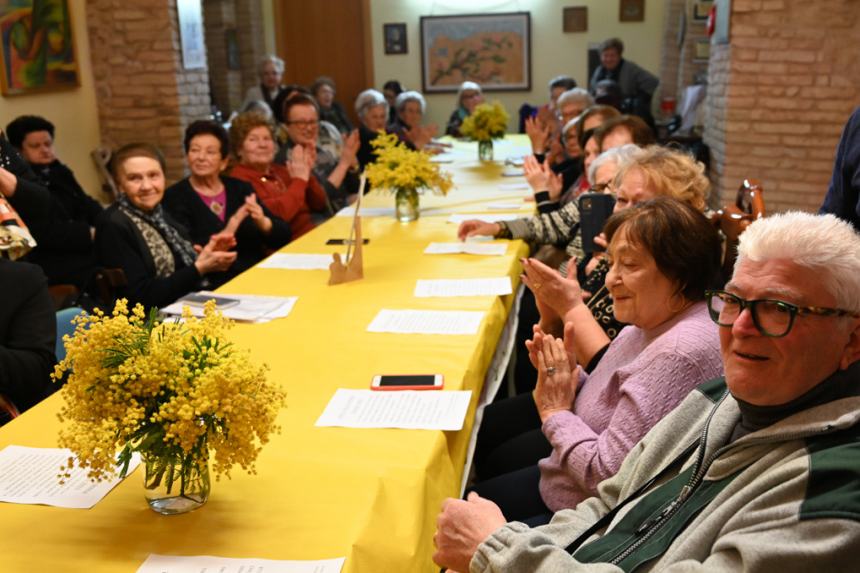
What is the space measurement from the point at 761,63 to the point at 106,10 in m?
4.81

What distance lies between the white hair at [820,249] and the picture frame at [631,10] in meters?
11.1

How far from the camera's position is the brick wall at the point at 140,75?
6684 millimetres

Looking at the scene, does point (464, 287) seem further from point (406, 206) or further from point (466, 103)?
point (466, 103)

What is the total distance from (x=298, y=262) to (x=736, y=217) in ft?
6.46

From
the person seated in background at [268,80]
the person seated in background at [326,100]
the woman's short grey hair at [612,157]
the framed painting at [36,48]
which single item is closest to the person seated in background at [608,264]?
the woman's short grey hair at [612,157]

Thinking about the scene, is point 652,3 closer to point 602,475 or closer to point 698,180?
point 698,180

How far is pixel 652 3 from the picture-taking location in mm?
11766

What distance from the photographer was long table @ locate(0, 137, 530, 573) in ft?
5.14

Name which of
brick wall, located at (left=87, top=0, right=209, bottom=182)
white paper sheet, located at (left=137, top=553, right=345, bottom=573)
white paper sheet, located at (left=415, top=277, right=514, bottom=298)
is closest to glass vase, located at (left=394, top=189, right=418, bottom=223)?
white paper sheet, located at (left=415, top=277, right=514, bottom=298)

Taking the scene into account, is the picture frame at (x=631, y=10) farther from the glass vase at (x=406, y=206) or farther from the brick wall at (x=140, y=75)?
the glass vase at (x=406, y=206)

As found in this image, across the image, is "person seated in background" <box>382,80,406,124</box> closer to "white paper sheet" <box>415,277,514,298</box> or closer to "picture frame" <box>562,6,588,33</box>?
"picture frame" <box>562,6,588,33</box>

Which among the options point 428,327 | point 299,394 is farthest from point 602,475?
point 428,327

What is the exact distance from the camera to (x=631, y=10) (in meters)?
11.8

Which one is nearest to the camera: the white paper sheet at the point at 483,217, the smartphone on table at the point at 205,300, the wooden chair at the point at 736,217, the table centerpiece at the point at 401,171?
the wooden chair at the point at 736,217
